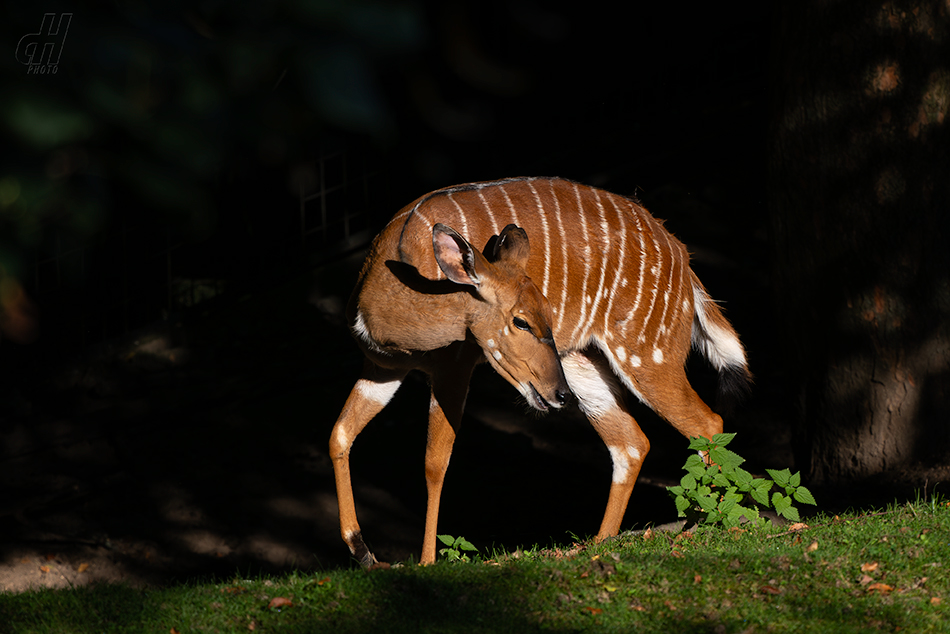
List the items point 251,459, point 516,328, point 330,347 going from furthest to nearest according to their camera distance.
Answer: point 330,347
point 251,459
point 516,328

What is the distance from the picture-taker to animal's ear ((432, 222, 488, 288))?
13.1 feet

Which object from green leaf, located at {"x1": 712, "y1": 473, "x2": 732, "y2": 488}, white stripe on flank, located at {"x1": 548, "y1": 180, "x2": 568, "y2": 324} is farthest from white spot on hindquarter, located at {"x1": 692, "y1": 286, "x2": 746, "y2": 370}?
green leaf, located at {"x1": 712, "y1": 473, "x2": 732, "y2": 488}

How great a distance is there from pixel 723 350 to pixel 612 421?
2.43 ft

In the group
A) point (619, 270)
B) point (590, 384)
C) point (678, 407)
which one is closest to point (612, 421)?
point (590, 384)

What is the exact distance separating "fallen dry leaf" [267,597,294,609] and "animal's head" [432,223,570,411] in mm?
1411

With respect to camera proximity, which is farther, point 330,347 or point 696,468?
point 330,347

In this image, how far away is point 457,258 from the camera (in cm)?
409

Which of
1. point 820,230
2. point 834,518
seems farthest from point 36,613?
point 820,230

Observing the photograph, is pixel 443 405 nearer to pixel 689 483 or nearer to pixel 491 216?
pixel 491 216

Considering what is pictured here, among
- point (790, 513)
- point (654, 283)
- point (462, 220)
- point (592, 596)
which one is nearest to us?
point (592, 596)

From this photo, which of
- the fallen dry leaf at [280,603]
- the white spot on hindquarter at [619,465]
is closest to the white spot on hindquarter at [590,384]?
the white spot on hindquarter at [619,465]

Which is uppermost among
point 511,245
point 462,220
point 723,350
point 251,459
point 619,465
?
point 462,220

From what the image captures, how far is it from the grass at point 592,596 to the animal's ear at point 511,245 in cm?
132

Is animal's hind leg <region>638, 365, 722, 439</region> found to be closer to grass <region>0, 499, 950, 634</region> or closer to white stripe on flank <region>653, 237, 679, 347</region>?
white stripe on flank <region>653, 237, 679, 347</region>
